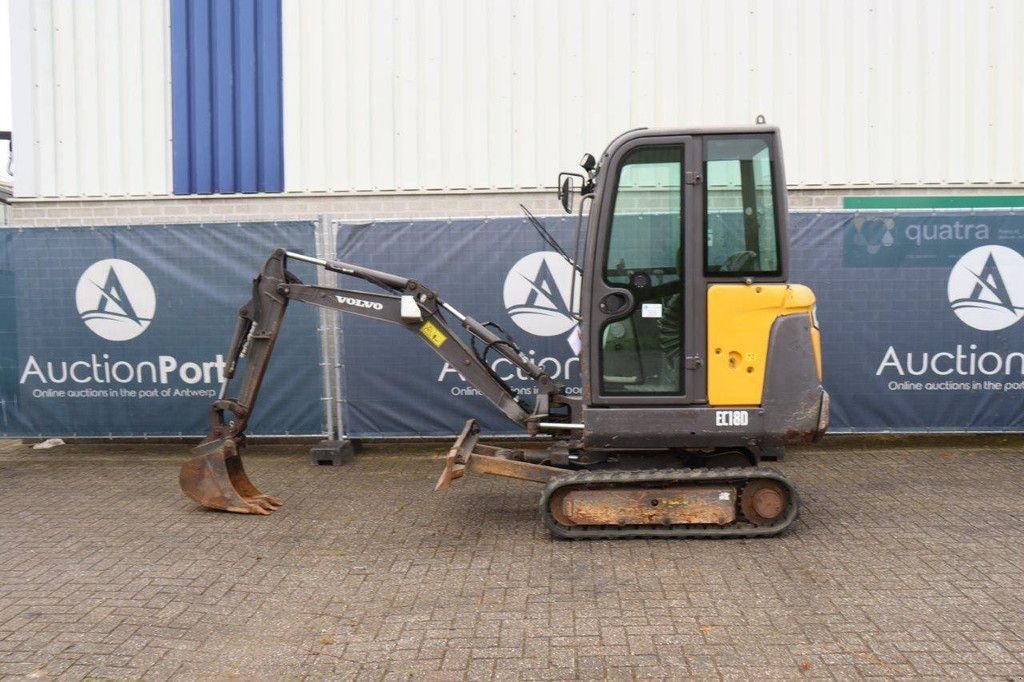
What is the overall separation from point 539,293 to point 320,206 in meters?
2.82

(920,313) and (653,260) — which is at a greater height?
(653,260)

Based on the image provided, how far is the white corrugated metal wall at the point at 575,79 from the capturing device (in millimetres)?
9508

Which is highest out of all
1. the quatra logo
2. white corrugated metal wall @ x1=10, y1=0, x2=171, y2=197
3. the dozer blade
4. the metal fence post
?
white corrugated metal wall @ x1=10, y1=0, x2=171, y2=197

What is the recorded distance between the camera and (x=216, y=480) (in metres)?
6.77

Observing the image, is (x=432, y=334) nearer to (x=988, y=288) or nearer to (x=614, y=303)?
(x=614, y=303)

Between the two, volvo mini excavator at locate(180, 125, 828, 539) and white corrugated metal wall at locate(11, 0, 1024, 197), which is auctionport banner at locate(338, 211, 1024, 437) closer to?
white corrugated metal wall at locate(11, 0, 1024, 197)

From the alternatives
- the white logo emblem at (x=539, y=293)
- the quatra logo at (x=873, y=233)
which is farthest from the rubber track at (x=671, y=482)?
the quatra logo at (x=873, y=233)

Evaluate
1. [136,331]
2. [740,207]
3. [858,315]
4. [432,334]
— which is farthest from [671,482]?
[136,331]

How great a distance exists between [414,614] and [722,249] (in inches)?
117

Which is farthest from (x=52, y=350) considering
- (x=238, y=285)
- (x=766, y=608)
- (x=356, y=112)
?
(x=766, y=608)

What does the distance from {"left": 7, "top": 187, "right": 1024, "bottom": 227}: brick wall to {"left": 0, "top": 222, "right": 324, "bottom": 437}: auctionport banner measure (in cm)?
108

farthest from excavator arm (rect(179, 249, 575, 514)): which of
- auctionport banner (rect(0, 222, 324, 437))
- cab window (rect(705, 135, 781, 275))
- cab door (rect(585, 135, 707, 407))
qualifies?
auctionport banner (rect(0, 222, 324, 437))

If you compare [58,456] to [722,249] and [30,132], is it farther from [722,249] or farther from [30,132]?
[722,249]

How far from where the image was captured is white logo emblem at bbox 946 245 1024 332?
8.46 metres
